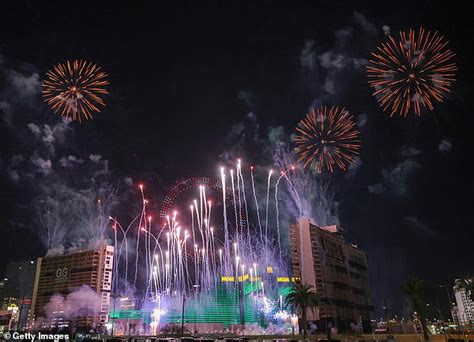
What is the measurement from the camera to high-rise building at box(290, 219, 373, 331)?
9781cm

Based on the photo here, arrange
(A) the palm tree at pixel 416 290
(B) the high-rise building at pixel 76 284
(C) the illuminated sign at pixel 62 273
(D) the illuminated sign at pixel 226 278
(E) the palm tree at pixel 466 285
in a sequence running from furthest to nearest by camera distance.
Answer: (D) the illuminated sign at pixel 226 278, (C) the illuminated sign at pixel 62 273, (B) the high-rise building at pixel 76 284, (A) the palm tree at pixel 416 290, (E) the palm tree at pixel 466 285

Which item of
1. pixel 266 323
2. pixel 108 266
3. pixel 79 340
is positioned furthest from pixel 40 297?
pixel 79 340

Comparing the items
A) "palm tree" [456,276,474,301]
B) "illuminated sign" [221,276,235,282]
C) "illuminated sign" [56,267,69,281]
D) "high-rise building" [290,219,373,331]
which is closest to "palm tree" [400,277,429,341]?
"palm tree" [456,276,474,301]

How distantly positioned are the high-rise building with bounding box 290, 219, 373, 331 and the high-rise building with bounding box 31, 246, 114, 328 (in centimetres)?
7329

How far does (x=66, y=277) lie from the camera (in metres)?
157

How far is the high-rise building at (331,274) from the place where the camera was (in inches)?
3851

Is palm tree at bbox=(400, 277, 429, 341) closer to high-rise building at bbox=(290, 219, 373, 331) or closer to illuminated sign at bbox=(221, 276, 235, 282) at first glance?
high-rise building at bbox=(290, 219, 373, 331)

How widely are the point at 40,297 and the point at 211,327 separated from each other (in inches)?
2733

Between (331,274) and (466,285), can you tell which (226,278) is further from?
(466,285)

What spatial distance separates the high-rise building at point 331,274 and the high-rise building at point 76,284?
7329cm

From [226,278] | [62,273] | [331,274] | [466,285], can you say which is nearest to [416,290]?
[466,285]

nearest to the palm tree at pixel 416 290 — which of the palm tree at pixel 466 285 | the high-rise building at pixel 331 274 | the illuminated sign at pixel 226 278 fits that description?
the palm tree at pixel 466 285

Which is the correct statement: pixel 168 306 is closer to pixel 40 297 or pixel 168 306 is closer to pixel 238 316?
pixel 238 316

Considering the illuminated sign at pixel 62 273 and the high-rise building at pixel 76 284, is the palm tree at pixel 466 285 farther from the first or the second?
the illuminated sign at pixel 62 273
